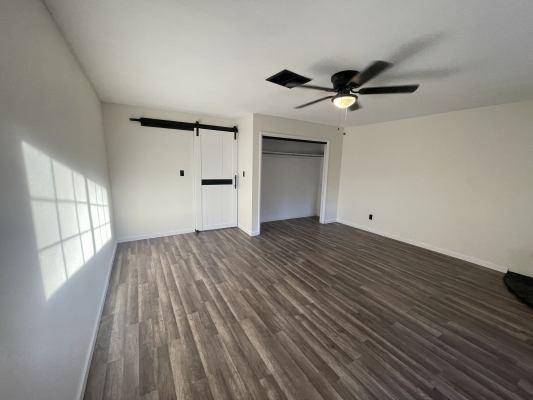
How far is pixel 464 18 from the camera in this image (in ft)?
4.43

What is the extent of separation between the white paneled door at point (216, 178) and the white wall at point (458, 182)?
9.89ft

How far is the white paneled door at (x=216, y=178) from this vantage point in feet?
13.7

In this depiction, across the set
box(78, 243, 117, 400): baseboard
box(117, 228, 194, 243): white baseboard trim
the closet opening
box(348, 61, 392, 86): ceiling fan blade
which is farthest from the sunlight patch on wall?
the closet opening

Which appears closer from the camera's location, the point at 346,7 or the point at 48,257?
the point at 48,257

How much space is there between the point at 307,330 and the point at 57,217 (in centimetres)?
203

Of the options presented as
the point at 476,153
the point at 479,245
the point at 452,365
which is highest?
the point at 476,153

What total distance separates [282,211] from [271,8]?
4.47 meters

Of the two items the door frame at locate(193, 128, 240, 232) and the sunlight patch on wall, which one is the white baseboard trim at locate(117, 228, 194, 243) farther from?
the sunlight patch on wall

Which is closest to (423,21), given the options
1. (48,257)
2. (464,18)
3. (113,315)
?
(464,18)

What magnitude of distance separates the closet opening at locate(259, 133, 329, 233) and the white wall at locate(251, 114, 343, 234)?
18 cm

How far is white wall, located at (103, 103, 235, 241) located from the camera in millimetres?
3498

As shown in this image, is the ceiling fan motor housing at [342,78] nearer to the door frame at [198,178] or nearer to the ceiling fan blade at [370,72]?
the ceiling fan blade at [370,72]

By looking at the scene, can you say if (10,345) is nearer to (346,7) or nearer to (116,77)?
(346,7)

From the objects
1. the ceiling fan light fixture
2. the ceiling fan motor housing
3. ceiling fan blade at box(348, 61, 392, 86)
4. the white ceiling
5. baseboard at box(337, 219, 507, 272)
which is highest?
the white ceiling
